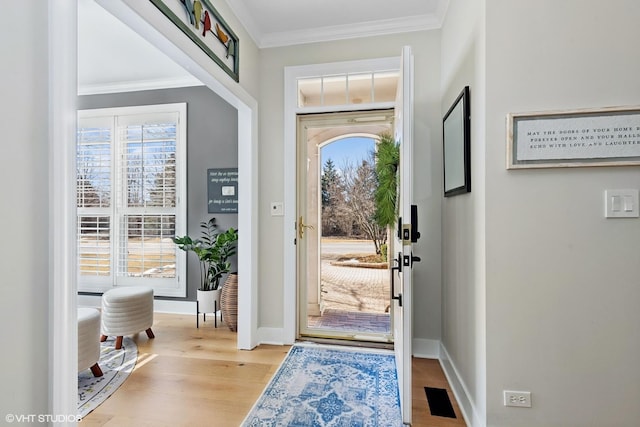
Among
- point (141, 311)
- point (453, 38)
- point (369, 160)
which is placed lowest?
point (141, 311)

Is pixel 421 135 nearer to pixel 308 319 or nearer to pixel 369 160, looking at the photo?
pixel 369 160

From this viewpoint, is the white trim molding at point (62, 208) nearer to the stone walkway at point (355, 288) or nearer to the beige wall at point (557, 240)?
the beige wall at point (557, 240)

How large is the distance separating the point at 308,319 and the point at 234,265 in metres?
1.15

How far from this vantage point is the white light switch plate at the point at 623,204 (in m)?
1.40

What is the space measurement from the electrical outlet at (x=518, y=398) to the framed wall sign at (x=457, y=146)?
1068 millimetres

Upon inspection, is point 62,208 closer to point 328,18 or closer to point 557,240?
point 557,240

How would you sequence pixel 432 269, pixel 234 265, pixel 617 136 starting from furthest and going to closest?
1. pixel 234 265
2. pixel 432 269
3. pixel 617 136

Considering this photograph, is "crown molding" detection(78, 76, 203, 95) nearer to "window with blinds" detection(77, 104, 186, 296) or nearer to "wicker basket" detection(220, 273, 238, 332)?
"window with blinds" detection(77, 104, 186, 296)

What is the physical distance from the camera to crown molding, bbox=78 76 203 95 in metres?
3.65

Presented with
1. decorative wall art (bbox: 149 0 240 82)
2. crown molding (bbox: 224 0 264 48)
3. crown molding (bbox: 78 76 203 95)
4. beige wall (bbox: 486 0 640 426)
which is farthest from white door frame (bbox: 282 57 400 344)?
beige wall (bbox: 486 0 640 426)

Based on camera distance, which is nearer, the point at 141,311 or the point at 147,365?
the point at 147,365

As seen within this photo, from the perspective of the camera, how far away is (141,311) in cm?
288

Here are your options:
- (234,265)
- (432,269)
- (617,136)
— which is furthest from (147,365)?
(617,136)

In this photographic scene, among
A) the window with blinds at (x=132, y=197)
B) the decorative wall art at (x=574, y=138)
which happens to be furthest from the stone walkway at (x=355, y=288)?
the window with blinds at (x=132, y=197)
